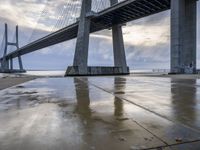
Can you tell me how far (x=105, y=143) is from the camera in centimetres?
237

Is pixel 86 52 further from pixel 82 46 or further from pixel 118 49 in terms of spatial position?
pixel 118 49

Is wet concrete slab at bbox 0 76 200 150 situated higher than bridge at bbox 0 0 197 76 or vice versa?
bridge at bbox 0 0 197 76

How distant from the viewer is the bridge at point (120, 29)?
22.7 meters

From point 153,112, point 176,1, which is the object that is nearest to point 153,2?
point 176,1

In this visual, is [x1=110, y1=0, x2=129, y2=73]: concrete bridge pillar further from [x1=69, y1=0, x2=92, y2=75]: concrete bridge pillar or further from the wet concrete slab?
the wet concrete slab

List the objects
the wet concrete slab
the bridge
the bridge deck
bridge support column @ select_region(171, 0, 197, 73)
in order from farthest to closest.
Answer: the bridge deck → the bridge → bridge support column @ select_region(171, 0, 197, 73) → the wet concrete slab

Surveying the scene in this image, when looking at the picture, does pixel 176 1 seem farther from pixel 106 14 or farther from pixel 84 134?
pixel 84 134

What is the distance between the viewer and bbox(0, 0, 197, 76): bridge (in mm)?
22656

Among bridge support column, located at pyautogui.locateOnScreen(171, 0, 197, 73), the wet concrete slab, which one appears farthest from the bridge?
the wet concrete slab

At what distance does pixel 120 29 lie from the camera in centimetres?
3712

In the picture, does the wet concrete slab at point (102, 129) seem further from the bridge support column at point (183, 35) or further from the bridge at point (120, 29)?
the bridge at point (120, 29)

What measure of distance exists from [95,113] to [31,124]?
1.21 meters

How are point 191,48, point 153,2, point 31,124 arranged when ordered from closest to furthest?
point 31,124 < point 191,48 < point 153,2

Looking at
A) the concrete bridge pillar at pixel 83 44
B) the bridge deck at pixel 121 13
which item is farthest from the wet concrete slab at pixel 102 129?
the concrete bridge pillar at pixel 83 44
